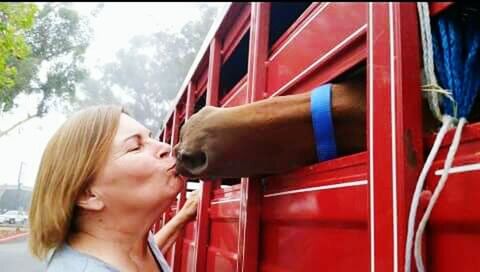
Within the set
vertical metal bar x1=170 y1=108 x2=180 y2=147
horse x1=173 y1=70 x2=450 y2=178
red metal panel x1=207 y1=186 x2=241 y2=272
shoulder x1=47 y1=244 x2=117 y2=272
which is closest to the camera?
horse x1=173 y1=70 x2=450 y2=178

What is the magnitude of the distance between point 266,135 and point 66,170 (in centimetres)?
52

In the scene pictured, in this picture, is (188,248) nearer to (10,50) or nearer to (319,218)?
(10,50)

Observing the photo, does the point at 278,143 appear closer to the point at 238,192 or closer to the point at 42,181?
the point at 238,192

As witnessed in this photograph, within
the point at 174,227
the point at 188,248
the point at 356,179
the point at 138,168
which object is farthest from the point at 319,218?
the point at 188,248

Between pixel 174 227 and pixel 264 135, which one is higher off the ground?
pixel 264 135

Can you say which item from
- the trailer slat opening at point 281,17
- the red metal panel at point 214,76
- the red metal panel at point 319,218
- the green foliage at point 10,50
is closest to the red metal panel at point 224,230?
the red metal panel at point 319,218

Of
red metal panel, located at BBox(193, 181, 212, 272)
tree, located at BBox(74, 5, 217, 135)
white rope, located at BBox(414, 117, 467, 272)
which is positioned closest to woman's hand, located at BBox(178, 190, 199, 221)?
red metal panel, located at BBox(193, 181, 212, 272)

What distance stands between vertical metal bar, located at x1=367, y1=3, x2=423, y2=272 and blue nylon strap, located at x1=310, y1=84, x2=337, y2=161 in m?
0.17

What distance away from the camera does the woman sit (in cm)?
112

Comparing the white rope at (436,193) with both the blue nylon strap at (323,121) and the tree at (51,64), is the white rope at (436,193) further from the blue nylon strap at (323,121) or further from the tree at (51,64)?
the tree at (51,64)

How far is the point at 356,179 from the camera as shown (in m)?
0.76

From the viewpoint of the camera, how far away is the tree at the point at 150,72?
254cm

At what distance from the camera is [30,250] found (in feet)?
4.11

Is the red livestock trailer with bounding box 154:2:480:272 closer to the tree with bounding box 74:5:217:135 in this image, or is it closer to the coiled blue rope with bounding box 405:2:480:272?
the coiled blue rope with bounding box 405:2:480:272
